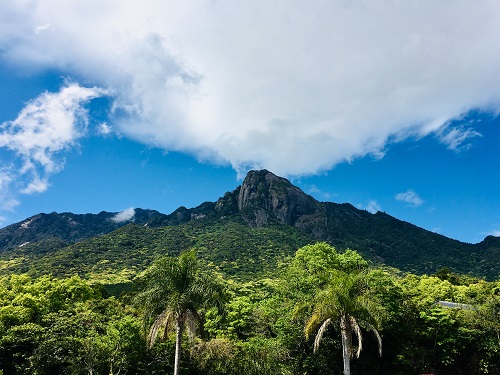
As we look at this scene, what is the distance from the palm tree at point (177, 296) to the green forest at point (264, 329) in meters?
0.05

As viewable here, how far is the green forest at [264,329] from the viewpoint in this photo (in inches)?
719

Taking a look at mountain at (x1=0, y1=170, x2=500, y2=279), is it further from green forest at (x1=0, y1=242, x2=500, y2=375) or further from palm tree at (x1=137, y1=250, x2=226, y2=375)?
palm tree at (x1=137, y1=250, x2=226, y2=375)

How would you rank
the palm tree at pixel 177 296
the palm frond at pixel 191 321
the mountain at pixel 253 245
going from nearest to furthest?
the palm tree at pixel 177 296 < the palm frond at pixel 191 321 < the mountain at pixel 253 245

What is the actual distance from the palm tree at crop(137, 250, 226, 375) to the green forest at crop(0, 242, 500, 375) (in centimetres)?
5

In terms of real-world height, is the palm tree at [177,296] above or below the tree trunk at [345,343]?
above

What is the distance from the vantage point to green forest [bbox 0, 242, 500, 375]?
59.9ft

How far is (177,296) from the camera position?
1827 centimetres

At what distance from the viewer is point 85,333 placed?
886 inches

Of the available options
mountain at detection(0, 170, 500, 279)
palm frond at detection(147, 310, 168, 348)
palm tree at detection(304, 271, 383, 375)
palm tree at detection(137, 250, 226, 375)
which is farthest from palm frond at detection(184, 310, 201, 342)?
mountain at detection(0, 170, 500, 279)

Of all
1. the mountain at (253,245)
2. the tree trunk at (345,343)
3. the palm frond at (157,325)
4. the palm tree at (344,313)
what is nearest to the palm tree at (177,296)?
the palm frond at (157,325)

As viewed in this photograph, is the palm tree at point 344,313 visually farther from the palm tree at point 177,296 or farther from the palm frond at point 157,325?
the palm frond at point 157,325

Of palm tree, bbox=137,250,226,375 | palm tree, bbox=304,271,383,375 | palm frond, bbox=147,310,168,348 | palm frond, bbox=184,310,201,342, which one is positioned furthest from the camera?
palm frond, bbox=184,310,201,342

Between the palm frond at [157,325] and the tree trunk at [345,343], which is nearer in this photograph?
the tree trunk at [345,343]

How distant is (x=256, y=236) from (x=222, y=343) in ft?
395
